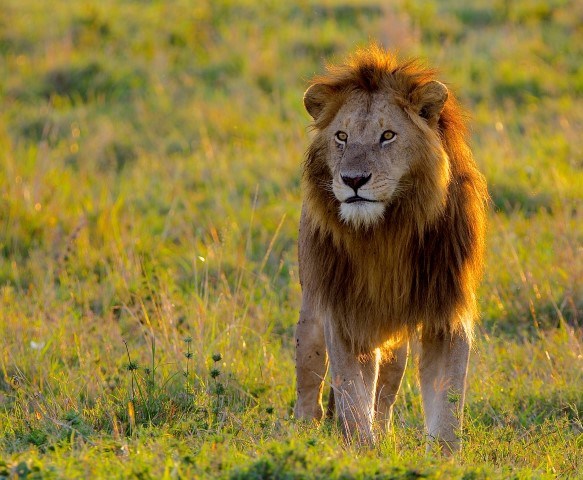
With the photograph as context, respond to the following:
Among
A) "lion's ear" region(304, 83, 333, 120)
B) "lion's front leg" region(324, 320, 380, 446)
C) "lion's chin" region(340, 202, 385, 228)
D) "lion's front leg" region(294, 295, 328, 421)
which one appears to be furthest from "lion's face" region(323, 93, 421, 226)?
"lion's front leg" region(294, 295, 328, 421)

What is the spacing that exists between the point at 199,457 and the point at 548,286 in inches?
134

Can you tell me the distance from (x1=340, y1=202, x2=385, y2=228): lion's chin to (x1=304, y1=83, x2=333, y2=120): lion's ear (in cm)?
57

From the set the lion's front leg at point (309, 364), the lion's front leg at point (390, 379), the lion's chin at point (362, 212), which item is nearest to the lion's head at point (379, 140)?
the lion's chin at point (362, 212)

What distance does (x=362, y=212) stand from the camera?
14.8 feet

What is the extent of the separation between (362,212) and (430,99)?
59 centimetres

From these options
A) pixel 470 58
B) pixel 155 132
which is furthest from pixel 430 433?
pixel 470 58

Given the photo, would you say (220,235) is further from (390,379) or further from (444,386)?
(444,386)

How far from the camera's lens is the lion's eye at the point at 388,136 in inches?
182

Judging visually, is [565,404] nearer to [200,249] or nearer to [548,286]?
[548,286]

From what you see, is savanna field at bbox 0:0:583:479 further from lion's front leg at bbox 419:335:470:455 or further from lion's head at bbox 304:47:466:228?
lion's head at bbox 304:47:466:228

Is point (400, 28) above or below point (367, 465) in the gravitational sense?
above

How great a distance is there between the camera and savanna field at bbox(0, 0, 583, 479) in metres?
4.55

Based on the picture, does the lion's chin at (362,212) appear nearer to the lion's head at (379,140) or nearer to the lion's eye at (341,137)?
the lion's head at (379,140)

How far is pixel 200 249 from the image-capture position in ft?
25.6
